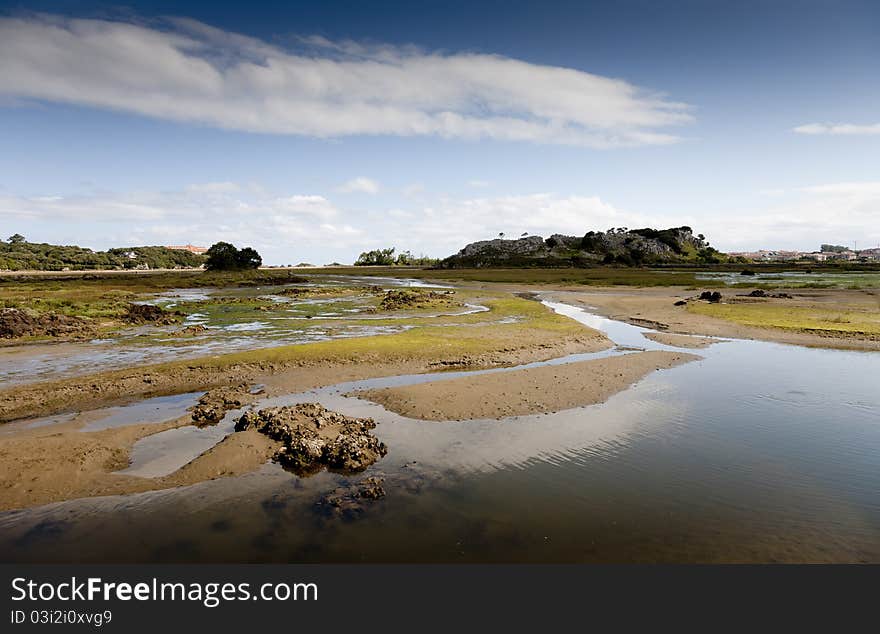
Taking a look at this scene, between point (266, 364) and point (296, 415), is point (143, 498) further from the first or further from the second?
point (266, 364)

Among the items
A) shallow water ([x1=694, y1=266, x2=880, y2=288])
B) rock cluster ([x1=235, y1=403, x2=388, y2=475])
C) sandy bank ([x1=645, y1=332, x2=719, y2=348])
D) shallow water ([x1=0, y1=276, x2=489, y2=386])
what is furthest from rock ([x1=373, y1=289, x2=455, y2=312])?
shallow water ([x1=694, y1=266, x2=880, y2=288])

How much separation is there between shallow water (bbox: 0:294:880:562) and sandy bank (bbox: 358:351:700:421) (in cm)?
88

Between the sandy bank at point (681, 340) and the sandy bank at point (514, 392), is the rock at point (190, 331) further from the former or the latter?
the sandy bank at point (681, 340)

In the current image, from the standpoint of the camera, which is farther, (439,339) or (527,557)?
(439,339)

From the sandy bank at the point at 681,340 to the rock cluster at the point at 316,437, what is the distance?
21.9 metres

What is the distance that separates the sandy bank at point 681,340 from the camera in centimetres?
2829

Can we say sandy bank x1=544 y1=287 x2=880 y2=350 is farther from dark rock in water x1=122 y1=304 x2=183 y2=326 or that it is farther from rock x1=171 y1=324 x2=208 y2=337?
dark rock in water x1=122 y1=304 x2=183 y2=326

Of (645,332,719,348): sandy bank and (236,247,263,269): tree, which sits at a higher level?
(236,247,263,269): tree

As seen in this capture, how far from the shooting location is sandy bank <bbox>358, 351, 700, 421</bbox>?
51.9 ft

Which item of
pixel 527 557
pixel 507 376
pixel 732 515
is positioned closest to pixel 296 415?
pixel 527 557

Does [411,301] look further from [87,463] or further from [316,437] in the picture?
[87,463]

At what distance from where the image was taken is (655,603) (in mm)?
6895

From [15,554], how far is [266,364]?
1376 centimetres

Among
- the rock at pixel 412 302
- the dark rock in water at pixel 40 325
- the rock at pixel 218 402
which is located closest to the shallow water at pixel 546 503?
the rock at pixel 218 402
